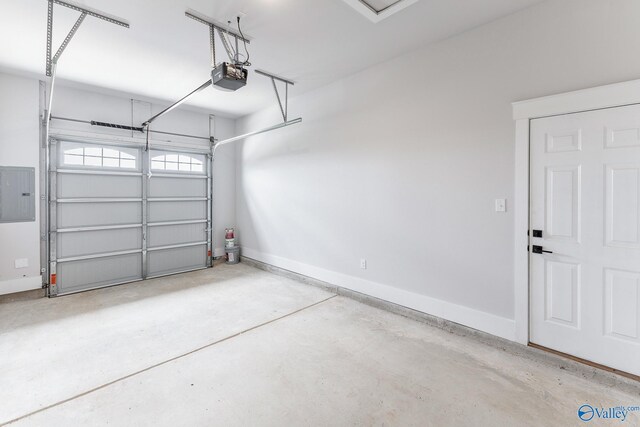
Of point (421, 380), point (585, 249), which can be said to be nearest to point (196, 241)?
point (421, 380)

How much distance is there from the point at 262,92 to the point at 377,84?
1.98 meters

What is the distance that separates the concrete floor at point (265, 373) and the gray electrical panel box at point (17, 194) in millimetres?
Result: 1259

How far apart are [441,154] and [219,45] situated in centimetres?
Result: 271

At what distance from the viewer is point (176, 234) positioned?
5.40 metres

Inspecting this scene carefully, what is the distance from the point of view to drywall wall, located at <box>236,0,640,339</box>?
233cm

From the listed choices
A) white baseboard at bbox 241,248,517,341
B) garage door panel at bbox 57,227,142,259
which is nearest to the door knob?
white baseboard at bbox 241,248,517,341

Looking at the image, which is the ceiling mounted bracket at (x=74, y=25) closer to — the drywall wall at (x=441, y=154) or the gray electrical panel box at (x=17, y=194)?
the gray electrical panel box at (x=17, y=194)

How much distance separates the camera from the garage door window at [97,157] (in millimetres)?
4336

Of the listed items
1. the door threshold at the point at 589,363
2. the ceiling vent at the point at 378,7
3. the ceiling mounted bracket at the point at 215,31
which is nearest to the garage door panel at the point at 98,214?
the ceiling mounted bracket at the point at 215,31

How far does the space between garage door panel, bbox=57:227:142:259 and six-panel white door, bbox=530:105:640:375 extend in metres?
5.67

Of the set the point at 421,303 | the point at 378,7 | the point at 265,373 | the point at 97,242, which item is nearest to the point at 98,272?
the point at 97,242

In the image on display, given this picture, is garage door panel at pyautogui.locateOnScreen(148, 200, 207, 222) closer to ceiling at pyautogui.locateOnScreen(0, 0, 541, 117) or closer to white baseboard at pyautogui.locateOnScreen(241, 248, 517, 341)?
ceiling at pyautogui.locateOnScreen(0, 0, 541, 117)

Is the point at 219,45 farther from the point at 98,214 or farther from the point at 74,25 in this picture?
the point at 98,214

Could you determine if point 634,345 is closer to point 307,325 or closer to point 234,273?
point 307,325
